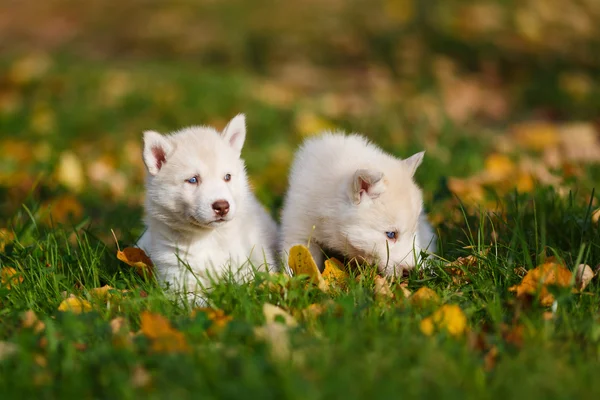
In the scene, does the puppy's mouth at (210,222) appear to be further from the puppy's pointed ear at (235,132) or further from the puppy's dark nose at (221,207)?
the puppy's pointed ear at (235,132)

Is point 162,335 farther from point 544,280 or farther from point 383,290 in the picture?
point 544,280

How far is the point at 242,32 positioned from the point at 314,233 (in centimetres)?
1029

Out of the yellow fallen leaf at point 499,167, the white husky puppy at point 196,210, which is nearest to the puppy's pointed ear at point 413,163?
the white husky puppy at point 196,210

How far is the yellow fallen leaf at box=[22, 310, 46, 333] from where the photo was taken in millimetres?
3086

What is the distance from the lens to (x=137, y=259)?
3.97 meters

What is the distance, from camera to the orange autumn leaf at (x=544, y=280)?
318cm

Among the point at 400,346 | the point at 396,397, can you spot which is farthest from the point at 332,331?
the point at 396,397

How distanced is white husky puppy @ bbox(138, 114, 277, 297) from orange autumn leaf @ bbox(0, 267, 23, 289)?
2.26ft

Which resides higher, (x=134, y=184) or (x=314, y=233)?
(x=314, y=233)

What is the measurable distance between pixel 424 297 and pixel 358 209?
Result: 719 mm

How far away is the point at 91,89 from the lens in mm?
10156

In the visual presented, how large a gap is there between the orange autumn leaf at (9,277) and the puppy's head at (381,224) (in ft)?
5.61

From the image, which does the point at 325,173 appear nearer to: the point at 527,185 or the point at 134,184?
the point at 527,185

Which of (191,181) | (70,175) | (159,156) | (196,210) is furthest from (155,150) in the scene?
(70,175)
